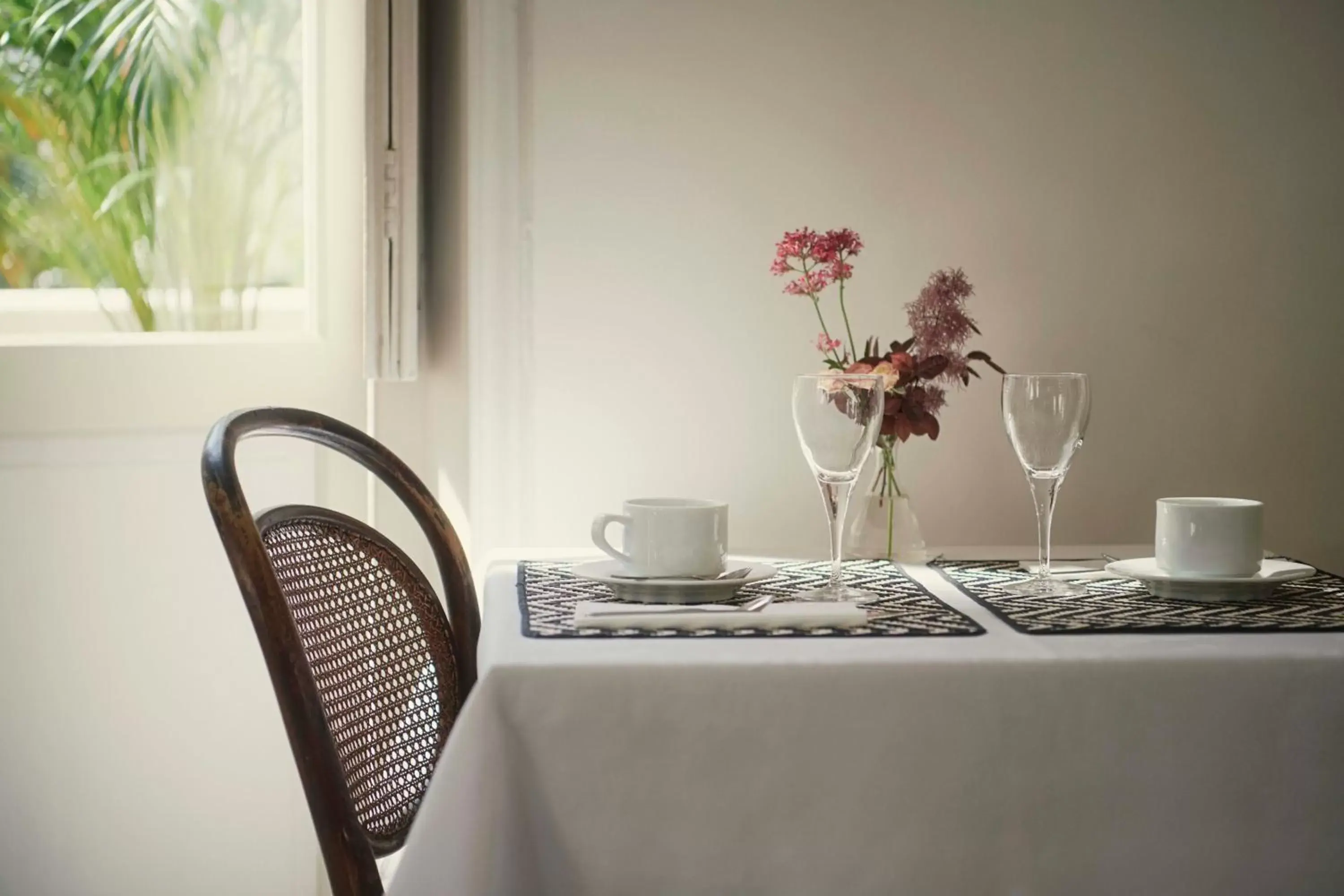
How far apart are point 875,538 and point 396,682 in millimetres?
578

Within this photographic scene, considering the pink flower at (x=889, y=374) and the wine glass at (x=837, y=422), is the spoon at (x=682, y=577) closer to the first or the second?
the wine glass at (x=837, y=422)

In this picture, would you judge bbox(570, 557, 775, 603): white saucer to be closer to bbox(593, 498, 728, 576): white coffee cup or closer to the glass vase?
bbox(593, 498, 728, 576): white coffee cup

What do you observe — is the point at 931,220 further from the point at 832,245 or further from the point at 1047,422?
the point at 1047,422

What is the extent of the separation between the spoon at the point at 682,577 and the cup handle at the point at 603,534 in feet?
0.05

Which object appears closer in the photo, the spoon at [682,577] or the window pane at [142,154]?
the spoon at [682,577]

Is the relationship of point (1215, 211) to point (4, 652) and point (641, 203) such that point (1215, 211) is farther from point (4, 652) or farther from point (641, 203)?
point (4, 652)

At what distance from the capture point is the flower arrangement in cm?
150

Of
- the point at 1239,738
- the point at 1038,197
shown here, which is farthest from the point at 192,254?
the point at 1239,738

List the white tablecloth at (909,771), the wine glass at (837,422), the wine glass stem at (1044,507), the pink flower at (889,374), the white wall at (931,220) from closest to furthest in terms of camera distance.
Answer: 1. the white tablecloth at (909,771)
2. the wine glass at (837,422)
3. the wine glass stem at (1044,507)
4. the pink flower at (889,374)
5. the white wall at (931,220)

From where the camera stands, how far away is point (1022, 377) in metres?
1.23

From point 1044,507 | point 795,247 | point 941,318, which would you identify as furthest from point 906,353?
point 1044,507

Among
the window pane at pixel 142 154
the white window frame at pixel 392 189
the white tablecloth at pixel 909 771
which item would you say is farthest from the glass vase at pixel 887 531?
the window pane at pixel 142 154

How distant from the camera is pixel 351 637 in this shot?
1221mm

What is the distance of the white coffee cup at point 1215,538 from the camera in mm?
1181
